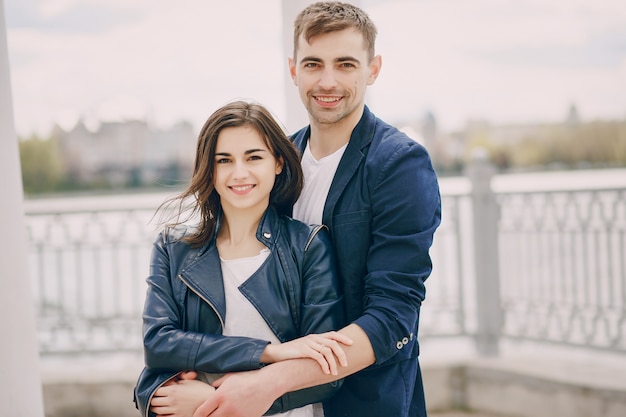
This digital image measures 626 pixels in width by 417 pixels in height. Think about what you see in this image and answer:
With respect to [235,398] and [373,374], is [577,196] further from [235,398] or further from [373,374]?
[235,398]

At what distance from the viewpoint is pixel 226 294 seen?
175cm

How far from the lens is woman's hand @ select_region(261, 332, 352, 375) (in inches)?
63.4

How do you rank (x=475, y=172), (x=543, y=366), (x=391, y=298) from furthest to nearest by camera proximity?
(x=475, y=172), (x=543, y=366), (x=391, y=298)

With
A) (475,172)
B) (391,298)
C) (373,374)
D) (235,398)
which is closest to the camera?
(235,398)

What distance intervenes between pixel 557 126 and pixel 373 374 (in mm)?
23260

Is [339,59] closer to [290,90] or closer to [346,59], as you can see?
[346,59]

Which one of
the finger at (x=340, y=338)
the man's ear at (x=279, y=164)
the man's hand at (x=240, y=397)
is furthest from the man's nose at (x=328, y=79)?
the man's hand at (x=240, y=397)

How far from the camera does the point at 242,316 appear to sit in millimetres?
1733

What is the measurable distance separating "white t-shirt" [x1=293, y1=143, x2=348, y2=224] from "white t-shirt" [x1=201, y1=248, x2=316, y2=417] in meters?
0.24

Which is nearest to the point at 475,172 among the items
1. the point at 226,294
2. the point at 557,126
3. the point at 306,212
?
the point at 306,212

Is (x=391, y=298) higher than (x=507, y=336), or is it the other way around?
(x=391, y=298)

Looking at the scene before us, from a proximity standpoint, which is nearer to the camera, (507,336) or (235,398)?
(235,398)

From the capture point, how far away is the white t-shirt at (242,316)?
1.73 meters

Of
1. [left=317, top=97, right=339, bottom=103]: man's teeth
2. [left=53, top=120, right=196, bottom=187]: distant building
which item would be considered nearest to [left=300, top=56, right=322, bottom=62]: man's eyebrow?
[left=317, top=97, right=339, bottom=103]: man's teeth
